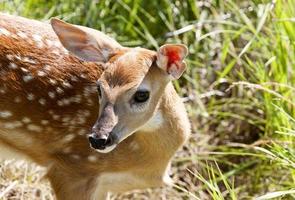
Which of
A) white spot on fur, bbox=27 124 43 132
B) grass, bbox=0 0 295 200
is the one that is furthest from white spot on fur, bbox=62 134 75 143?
grass, bbox=0 0 295 200

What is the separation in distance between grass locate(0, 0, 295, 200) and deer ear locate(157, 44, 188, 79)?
3.08ft

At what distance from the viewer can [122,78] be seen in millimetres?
4496

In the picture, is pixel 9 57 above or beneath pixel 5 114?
above

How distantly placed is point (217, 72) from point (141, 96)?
1.77m

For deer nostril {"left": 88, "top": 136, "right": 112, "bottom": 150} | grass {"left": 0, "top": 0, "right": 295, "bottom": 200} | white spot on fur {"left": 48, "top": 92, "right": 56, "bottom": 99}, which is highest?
deer nostril {"left": 88, "top": 136, "right": 112, "bottom": 150}

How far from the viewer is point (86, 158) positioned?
4984 millimetres

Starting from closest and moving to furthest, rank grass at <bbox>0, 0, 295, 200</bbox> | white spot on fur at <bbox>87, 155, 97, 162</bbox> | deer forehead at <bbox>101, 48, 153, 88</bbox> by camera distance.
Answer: deer forehead at <bbox>101, 48, 153, 88</bbox>, white spot on fur at <bbox>87, 155, 97, 162</bbox>, grass at <bbox>0, 0, 295, 200</bbox>

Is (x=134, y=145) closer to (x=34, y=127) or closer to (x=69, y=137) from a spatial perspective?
(x=69, y=137)

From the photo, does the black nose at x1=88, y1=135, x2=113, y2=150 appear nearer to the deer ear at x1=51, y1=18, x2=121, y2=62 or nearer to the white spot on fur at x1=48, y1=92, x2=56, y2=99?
the deer ear at x1=51, y1=18, x2=121, y2=62

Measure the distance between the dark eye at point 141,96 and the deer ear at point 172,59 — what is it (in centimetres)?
15

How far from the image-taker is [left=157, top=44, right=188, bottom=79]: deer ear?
461 centimetres

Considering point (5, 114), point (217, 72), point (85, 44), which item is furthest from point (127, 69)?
point (217, 72)

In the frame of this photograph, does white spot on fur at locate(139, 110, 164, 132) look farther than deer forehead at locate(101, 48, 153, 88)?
Yes

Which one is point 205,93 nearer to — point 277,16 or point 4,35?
point 277,16
